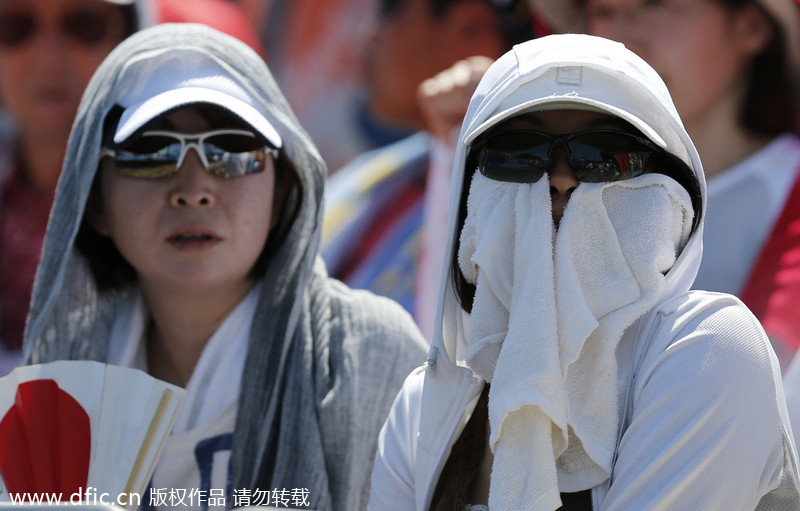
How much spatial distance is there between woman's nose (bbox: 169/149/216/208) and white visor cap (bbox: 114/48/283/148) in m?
0.13

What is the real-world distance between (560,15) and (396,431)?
8.51ft

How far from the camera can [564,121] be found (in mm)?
2016

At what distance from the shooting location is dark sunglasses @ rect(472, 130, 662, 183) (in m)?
1.96

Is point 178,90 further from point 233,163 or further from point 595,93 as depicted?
point 595,93

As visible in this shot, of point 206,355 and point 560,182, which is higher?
point 560,182

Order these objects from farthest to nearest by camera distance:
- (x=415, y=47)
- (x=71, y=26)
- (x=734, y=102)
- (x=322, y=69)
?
(x=322, y=69)
(x=415, y=47)
(x=71, y=26)
(x=734, y=102)

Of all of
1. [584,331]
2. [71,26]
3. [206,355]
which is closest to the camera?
[584,331]

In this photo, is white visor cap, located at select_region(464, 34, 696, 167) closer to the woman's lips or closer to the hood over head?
the hood over head

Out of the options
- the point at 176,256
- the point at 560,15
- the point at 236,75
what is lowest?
the point at 176,256

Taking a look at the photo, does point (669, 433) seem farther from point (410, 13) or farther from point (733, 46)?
point (410, 13)

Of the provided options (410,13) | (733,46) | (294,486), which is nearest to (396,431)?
(294,486)

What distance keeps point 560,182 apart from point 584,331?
0.92 feet

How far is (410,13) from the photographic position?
541 cm

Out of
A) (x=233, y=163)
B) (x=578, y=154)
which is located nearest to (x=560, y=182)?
(x=578, y=154)
